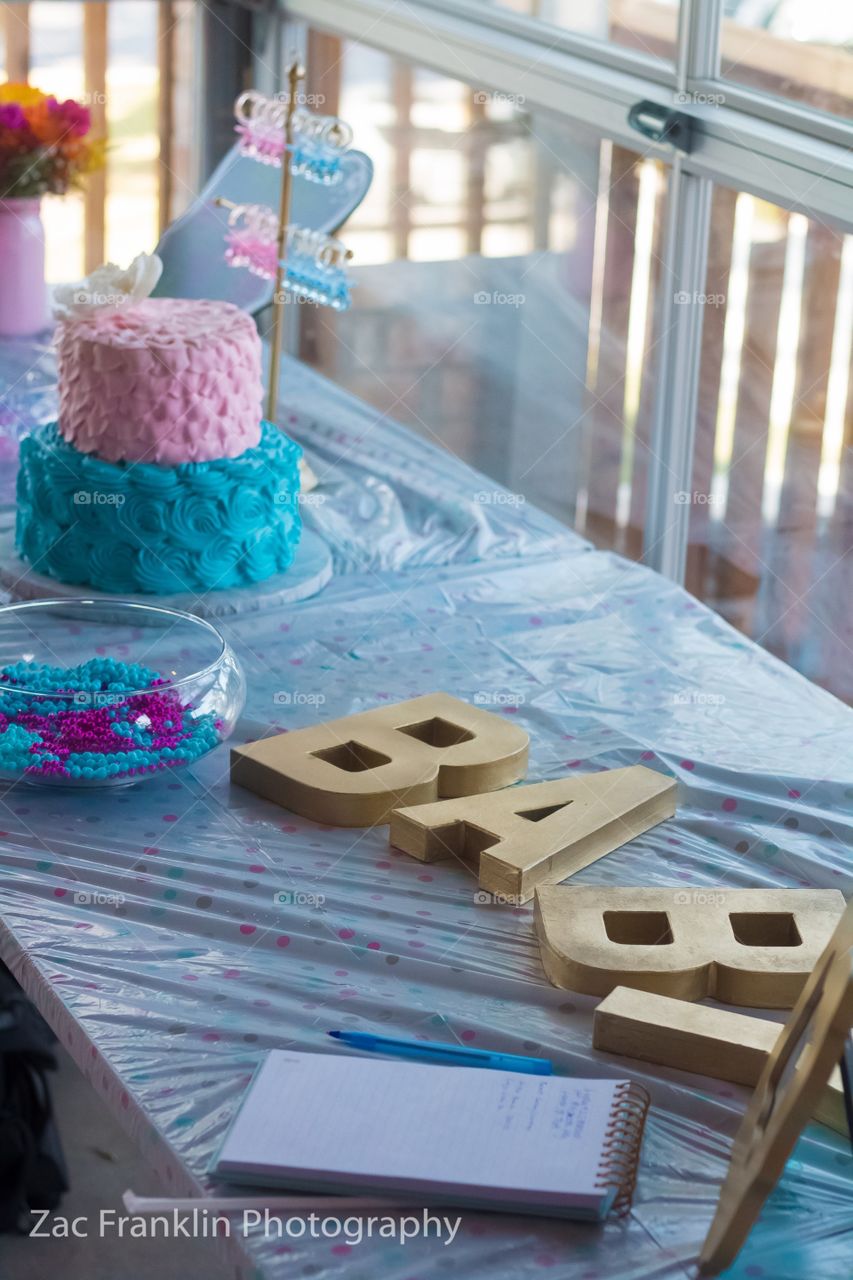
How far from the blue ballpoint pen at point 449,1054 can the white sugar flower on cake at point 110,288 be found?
108cm

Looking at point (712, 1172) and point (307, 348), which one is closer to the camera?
point (712, 1172)

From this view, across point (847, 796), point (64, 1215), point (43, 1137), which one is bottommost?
point (64, 1215)

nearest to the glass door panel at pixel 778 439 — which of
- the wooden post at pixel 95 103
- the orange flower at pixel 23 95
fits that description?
→ the orange flower at pixel 23 95

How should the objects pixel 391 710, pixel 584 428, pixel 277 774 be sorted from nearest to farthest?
pixel 277 774
pixel 391 710
pixel 584 428

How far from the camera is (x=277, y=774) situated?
54.4 inches

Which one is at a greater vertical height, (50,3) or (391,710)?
(50,3)

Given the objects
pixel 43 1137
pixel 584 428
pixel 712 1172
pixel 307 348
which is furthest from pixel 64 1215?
pixel 307 348

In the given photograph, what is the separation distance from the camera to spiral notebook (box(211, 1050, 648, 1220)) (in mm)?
896

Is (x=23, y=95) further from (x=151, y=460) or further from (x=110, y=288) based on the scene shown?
(x=151, y=460)

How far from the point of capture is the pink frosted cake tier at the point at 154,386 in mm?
1766

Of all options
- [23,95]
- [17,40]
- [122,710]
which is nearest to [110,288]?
[122,710]

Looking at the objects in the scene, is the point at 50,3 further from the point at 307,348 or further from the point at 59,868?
the point at 59,868

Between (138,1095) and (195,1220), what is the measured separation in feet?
0.37

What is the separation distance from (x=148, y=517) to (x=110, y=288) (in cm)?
28
